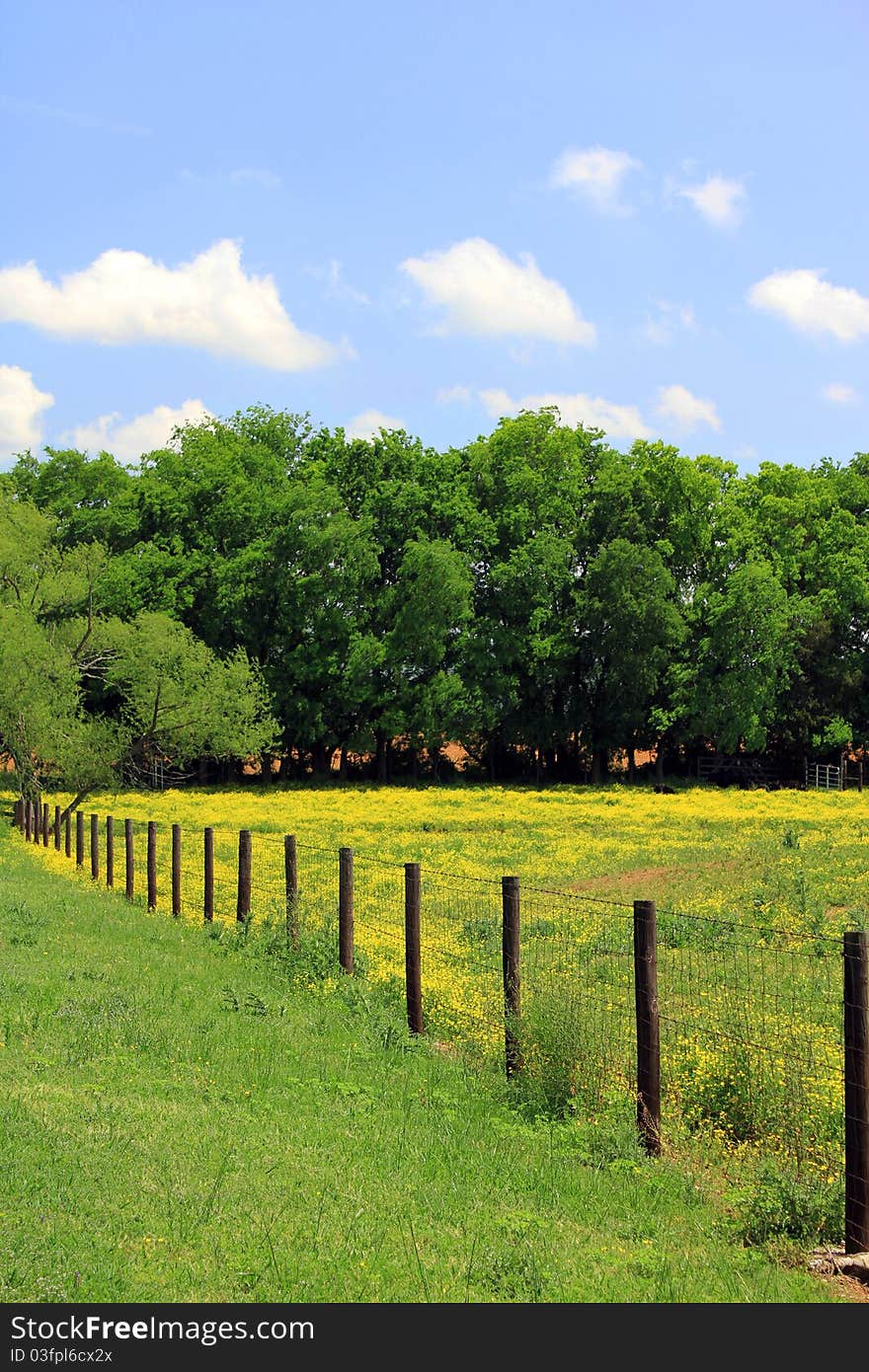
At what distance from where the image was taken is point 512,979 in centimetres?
967

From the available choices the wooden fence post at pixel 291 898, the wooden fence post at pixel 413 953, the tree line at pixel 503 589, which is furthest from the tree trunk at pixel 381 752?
the wooden fence post at pixel 413 953

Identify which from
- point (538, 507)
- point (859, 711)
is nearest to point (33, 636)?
point (538, 507)

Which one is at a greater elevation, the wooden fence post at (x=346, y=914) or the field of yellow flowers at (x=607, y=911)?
the wooden fence post at (x=346, y=914)

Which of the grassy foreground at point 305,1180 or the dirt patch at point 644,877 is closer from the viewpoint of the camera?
the grassy foreground at point 305,1180

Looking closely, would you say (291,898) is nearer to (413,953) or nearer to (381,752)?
(413,953)

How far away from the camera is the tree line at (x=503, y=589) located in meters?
69.8

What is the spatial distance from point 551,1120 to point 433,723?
201ft

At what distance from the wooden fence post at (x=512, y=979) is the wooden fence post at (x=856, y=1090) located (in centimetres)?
312

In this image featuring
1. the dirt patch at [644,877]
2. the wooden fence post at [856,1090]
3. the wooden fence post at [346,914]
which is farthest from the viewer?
the dirt patch at [644,877]

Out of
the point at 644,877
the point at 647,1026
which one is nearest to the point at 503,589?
the point at 644,877

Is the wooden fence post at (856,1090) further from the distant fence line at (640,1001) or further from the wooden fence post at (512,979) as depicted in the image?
the wooden fence post at (512,979)

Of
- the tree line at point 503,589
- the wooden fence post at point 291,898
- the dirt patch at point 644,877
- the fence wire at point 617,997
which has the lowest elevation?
the dirt patch at point 644,877
